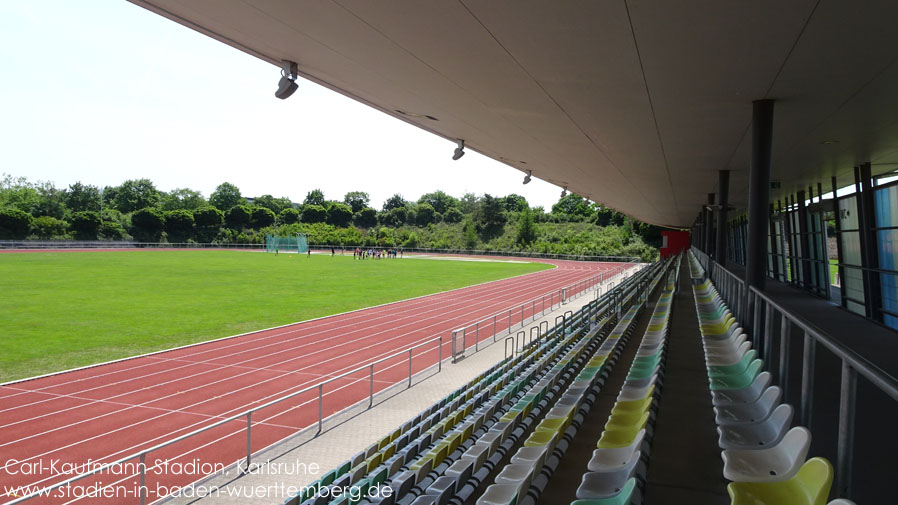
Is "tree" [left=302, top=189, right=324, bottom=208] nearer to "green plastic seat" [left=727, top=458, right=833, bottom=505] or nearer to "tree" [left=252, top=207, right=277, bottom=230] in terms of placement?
"tree" [left=252, top=207, right=277, bottom=230]

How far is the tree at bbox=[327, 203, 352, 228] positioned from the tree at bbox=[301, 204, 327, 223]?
1.34 meters

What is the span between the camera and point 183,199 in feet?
317

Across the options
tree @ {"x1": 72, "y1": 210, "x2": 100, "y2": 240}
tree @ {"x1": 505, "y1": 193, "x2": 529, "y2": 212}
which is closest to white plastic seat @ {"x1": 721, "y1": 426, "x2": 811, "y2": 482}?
tree @ {"x1": 72, "y1": 210, "x2": 100, "y2": 240}

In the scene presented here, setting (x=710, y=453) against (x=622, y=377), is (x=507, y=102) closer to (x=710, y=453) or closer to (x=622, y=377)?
(x=622, y=377)

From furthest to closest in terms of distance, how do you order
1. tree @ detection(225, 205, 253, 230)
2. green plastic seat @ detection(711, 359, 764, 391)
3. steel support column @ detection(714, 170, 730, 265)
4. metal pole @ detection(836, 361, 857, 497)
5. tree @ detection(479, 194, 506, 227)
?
tree @ detection(225, 205, 253, 230)
tree @ detection(479, 194, 506, 227)
steel support column @ detection(714, 170, 730, 265)
green plastic seat @ detection(711, 359, 764, 391)
metal pole @ detection(836, 361, 857, 497)

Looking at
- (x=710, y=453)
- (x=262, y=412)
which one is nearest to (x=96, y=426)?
(x=262, y=412)

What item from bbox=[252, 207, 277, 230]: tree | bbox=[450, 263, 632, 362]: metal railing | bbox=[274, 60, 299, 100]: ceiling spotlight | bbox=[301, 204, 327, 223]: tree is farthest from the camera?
bbox=[301, 204, 327, 223]: tree

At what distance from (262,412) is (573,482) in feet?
21.6

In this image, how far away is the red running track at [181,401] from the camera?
252 inches

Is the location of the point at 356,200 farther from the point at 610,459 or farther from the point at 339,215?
the point at 610,459

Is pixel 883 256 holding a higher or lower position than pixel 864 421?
higher

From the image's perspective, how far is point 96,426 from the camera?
780 centimetres

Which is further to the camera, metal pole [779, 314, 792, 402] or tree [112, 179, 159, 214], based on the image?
tree [112, 179, 159, 214]

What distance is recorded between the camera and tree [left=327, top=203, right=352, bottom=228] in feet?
316
